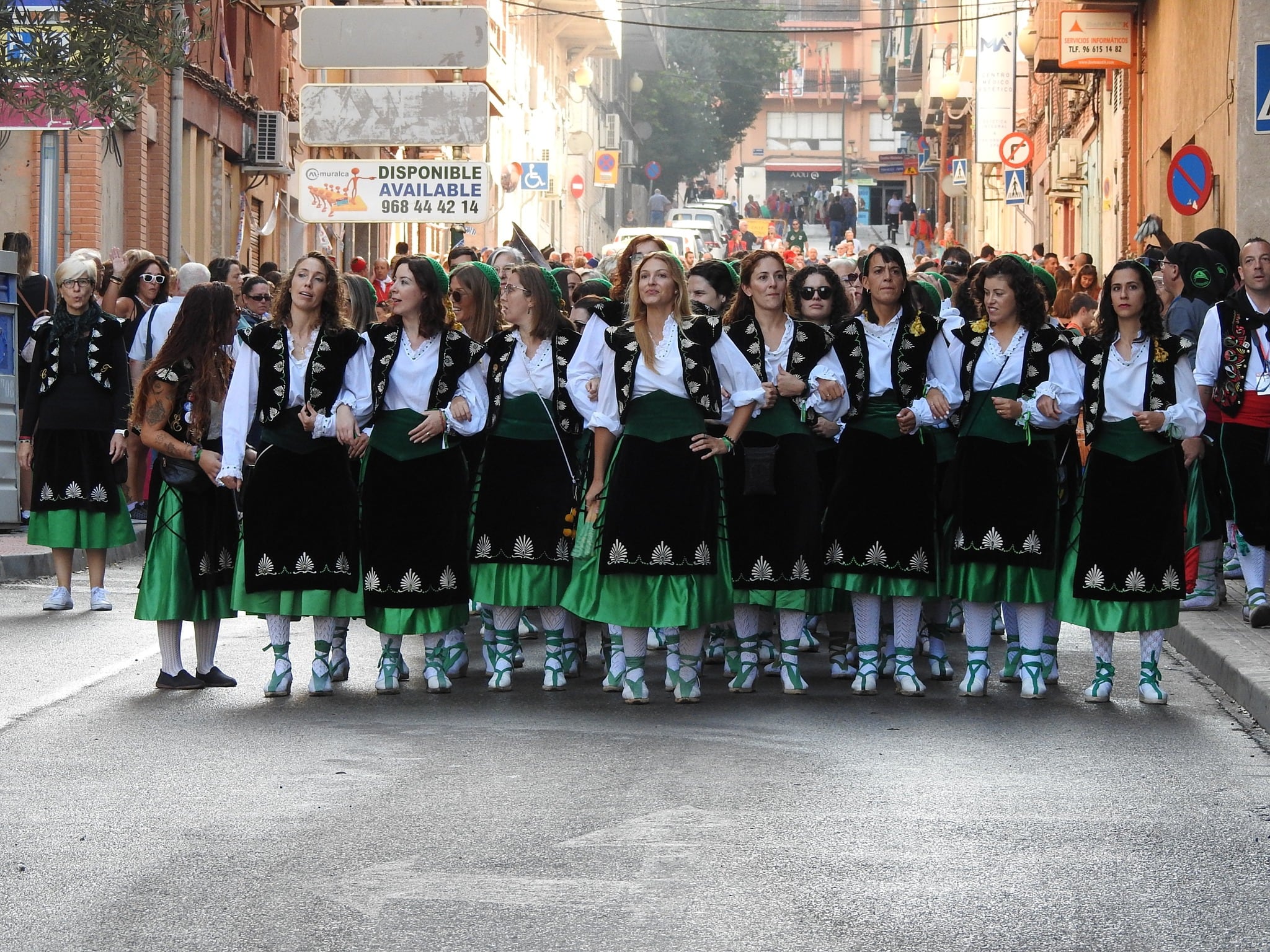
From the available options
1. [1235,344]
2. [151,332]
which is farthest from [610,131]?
[1235,344]

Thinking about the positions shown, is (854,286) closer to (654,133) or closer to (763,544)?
(763,544)

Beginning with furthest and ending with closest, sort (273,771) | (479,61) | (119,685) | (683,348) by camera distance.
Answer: (479,61) → (119,685) → (683,348) → (273,771)

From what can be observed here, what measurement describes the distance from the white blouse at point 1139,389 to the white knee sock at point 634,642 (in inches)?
83.1

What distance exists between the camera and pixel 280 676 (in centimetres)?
973

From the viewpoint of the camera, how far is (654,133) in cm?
Answer: 9319

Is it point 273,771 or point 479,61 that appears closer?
point 273,771

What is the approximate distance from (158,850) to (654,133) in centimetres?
8787

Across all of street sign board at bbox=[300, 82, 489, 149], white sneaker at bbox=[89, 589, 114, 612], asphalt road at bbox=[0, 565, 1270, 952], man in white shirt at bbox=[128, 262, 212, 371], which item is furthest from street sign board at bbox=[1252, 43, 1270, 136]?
street sign board at bbox=[300, 82, 489, 149]

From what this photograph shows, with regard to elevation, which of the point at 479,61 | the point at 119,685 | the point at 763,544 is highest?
the point at 479,61

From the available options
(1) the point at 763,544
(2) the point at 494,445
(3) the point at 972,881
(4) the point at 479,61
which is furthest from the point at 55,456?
(4) the point at 479,61

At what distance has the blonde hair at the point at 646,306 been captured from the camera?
30.7 feet

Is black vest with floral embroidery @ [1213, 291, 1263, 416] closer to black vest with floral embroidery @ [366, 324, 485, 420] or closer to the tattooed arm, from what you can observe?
black vest with floral embroidery @ [366, 324, 485, 420]

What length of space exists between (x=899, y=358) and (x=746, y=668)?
57.5 inches

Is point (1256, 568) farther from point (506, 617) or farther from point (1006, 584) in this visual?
point (506, 617)
